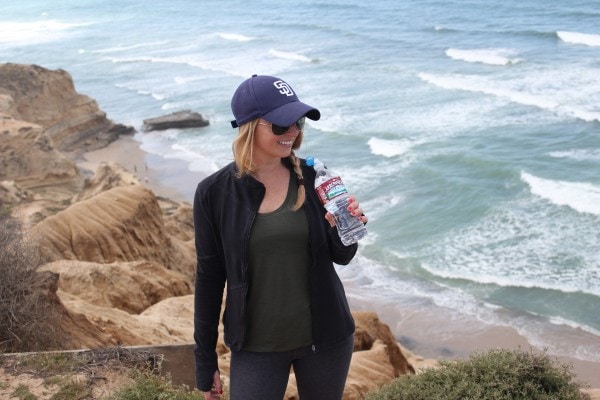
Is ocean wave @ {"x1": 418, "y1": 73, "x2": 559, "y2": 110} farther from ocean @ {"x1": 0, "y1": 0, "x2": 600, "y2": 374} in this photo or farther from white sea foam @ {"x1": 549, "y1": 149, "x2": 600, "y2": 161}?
white sea foam @ {"x1": 549, "y1": 149, "x2": 600, "y2": 161}

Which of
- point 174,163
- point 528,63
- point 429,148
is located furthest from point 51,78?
point 528,63

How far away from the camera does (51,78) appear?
28.4 meters

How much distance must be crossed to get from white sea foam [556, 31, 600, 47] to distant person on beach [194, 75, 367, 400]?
38309 millimetres

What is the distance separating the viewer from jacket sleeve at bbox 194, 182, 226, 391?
3334mm

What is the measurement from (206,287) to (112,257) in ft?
31.7

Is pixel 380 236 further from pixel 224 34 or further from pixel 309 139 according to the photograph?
pixel 224 34

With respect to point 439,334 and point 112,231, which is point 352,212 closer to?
point 112,231

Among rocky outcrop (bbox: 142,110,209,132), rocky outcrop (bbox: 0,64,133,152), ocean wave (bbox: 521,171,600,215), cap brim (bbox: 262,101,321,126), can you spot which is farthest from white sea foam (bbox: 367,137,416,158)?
cap brim (bbox: 262,101,321,126)

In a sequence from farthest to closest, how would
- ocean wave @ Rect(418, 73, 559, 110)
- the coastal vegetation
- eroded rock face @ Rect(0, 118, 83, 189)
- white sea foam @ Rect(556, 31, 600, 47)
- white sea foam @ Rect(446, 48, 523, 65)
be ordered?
white sea foam @ Rect(556, 31, 600, 47) < white sea foam @ Rect(446, 48, 523, 65) < ocean wave @ Rect(418, 73, 559, 110) < eroded rock face @ Rect(0, 118, 83, 189) < the coastal vegetation

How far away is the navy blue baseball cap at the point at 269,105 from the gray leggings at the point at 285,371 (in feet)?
3.26

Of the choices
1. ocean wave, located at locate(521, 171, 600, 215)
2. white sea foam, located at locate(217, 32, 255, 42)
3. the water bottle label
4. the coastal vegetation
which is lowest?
ocean wave, located at locate(521, 171, 600, 215)

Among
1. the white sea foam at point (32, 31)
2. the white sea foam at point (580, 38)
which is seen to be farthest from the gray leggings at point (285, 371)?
the white sea foam at point (32, 31)

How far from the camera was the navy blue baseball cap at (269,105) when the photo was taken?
318 cm

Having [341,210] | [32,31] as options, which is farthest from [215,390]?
[32,31]
